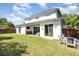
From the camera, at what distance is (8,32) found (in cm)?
1942

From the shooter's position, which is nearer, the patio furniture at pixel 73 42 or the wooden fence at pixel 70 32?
the patio furniture at pixel 73 42

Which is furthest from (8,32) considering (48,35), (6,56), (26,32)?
(6,56)

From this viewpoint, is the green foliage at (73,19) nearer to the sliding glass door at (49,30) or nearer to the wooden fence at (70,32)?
the wooden fence at (70,32)

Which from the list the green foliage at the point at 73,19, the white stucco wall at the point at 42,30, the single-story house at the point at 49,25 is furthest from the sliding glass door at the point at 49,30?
the green foliage at the point at 73,19

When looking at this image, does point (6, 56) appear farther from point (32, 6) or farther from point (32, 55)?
point (32, 6)

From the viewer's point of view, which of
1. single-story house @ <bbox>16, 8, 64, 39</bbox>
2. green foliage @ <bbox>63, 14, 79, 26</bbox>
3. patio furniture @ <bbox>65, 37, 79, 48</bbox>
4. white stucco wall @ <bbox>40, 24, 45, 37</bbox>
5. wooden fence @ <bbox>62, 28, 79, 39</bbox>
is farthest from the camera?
white stucco wall @ <bbox>40, 24, 45, 37</bbox>

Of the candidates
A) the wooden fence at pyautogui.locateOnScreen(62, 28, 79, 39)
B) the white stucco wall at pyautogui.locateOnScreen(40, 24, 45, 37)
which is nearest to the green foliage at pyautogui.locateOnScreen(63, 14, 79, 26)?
the wooden fence at pyautogui.locateOnScreen(62, 28, 79, 39)

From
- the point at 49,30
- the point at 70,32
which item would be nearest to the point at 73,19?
the point at 70,32

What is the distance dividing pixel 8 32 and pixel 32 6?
740 cm

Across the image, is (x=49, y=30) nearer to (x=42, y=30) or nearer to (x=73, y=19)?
(x=42, y=30)

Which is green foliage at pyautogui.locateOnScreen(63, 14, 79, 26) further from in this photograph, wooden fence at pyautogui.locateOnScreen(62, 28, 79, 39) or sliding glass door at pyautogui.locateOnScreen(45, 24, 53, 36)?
sliding glass door at pyautogui.locateOnScreen(45, 24, 53, 36)

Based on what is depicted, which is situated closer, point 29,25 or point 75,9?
point 75,9

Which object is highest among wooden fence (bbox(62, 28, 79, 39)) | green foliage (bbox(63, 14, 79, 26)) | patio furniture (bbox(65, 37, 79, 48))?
green foliage (bbox(63, 14, 79, 26))

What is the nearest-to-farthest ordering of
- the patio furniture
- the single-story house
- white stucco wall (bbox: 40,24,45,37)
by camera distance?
the patio furniture → the single-story house → white stucco wall (bbox: 40,24,45,37)
